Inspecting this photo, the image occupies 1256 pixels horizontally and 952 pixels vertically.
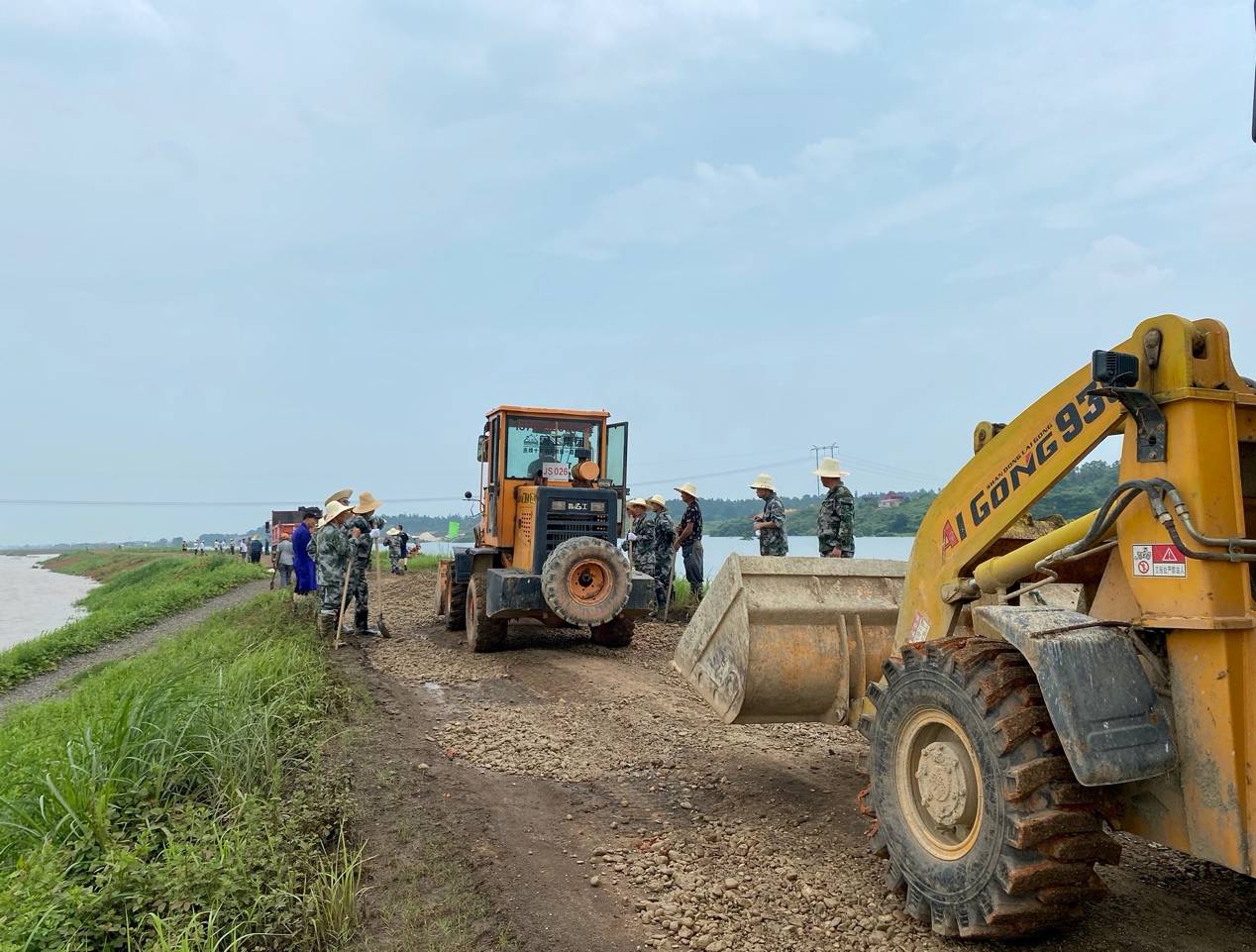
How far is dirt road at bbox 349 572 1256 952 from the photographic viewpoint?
3.52m

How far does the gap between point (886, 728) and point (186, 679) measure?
4981mm

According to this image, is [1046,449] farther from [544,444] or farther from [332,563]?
[332,563]

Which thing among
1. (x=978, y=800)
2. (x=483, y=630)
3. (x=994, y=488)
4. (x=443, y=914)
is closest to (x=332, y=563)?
(x=483, y=630)

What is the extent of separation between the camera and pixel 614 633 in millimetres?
10328

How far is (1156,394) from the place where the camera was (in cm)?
297

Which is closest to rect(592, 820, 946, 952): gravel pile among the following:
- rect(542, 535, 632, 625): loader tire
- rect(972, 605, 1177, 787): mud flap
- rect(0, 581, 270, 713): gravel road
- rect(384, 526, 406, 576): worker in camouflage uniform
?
rect(972, 605, 1177, 787): mud flap

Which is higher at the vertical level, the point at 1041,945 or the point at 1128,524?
the point at 1128,524

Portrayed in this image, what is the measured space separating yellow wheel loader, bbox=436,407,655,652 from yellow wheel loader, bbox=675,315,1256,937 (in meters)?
5.87

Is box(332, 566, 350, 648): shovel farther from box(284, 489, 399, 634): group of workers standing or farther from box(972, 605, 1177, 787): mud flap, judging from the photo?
box(972, 605, 1177, 787): mud flap

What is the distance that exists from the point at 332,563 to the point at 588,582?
352 cm

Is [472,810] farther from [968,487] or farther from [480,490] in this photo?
[480,490]

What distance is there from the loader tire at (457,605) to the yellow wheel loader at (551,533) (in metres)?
0.34

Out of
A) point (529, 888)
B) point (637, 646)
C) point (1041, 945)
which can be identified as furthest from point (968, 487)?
point (637, 646)

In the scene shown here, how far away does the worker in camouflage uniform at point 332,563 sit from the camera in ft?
36.4
